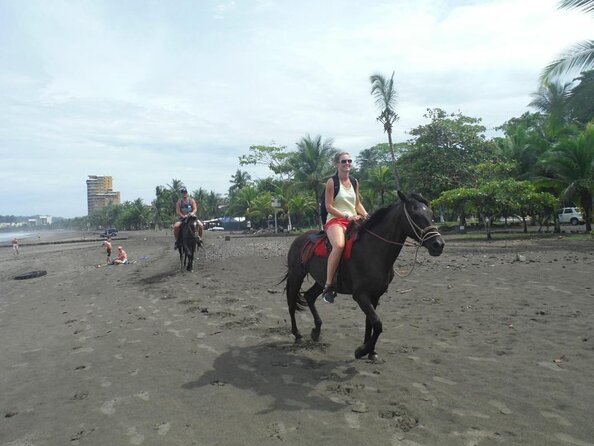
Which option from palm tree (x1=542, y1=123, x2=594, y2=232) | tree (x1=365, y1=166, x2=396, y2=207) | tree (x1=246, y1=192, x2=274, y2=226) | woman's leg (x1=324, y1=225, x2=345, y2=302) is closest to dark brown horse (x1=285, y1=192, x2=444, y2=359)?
woman's leg (x1=324, y1=225, x2=345, y2=302)

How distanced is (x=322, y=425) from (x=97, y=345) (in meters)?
4.24

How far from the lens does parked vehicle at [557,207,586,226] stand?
33.6 meters

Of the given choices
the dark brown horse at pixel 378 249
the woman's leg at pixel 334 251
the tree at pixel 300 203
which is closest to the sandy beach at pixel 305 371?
the dark brown horse at pixel 378 249

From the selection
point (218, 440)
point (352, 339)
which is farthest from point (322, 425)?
point (352, 339)

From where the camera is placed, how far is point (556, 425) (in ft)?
10.9

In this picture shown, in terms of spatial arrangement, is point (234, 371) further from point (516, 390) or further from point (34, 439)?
point (516, 390)

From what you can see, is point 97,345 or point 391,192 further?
point 391,192

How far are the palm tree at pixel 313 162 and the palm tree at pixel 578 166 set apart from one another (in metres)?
20.7

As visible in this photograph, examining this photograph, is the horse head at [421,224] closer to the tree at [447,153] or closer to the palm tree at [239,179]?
the tree at [447,153]

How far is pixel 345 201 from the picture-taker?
5.55 m

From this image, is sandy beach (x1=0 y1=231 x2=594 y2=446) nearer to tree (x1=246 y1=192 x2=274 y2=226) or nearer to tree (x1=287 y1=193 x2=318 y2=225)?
tree (x1=287 y1=193 x2=318 y2=225)

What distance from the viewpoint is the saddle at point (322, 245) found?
5203mm

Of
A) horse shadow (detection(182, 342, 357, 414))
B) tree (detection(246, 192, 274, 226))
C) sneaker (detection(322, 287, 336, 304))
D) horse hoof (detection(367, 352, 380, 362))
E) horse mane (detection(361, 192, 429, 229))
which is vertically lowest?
horse shadow (detection(182, 342, 357, 414))

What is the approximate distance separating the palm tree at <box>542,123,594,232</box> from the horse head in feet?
71.5
